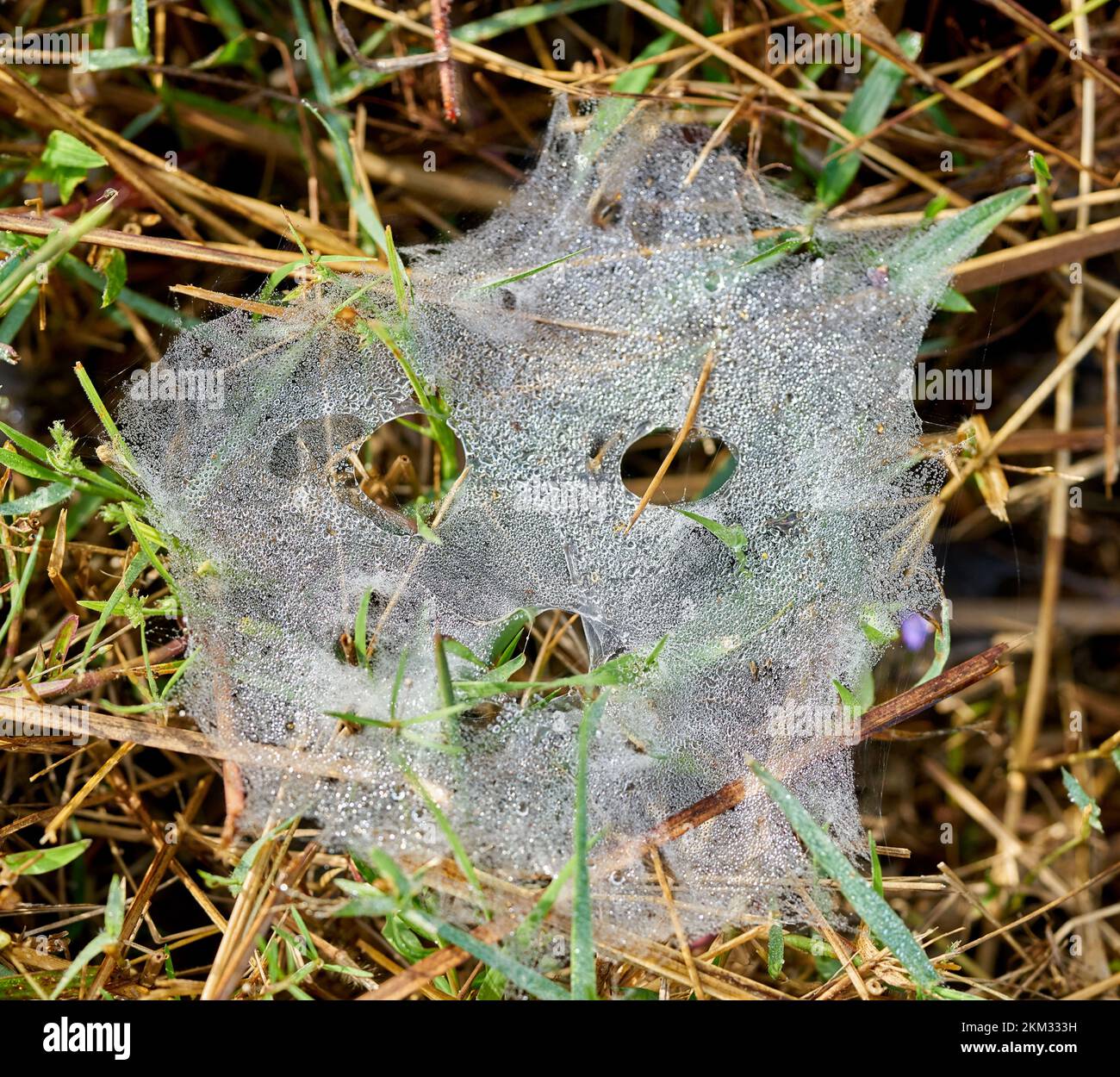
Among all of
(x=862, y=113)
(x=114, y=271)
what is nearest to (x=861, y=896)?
(x=862, y=113)

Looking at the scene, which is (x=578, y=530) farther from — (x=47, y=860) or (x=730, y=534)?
(x=47, y=860)

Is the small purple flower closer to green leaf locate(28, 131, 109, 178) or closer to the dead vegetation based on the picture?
the dead vegetation

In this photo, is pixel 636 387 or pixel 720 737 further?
pixel 636 387

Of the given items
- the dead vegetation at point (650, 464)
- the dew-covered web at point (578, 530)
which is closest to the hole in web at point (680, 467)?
the dew-covered web at point (578, 530)

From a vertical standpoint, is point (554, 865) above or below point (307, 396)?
below
